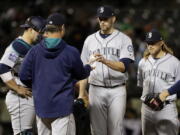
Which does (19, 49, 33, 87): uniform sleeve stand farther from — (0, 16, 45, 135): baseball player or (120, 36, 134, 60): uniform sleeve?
(120, 36, 134, 60): uniform sleeve

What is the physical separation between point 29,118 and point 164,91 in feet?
5.47

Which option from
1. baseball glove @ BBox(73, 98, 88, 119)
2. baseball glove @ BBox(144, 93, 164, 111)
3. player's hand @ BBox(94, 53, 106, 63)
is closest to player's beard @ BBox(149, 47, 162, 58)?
baseball glove @ BBox(144, 93, 164, 111)

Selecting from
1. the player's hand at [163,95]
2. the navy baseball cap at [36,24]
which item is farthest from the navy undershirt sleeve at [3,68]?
the player's hand at [163,95]

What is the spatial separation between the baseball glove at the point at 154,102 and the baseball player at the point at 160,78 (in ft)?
0.55

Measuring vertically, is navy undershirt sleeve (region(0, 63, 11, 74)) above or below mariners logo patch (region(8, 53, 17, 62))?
below

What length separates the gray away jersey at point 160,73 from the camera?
6922 mm

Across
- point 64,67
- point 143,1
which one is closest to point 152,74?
point 64,67

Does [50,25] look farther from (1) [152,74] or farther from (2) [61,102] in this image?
(1) [152,74]

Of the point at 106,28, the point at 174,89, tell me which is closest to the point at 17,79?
the point at 106,28

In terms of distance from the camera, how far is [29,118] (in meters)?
6.85

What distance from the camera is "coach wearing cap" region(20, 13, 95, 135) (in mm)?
5852

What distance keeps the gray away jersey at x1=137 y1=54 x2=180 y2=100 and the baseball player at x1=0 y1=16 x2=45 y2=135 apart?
1.45 m

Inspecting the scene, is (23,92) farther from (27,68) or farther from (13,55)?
(27,68)

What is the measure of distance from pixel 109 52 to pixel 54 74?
1187mm
